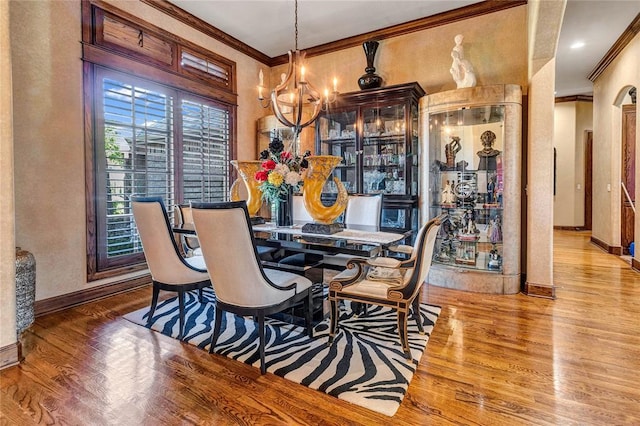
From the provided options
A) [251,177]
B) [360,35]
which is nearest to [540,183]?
[251,177]

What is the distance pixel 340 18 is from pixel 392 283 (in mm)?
3534

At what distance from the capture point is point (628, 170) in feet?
18.5

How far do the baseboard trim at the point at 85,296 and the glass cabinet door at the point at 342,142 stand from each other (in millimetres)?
2647

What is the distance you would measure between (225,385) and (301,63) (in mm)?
2488

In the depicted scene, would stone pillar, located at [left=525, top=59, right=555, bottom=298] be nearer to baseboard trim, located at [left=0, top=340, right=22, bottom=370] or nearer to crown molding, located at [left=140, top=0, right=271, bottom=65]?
crown molding, located at [left=140, top=0, right=271, bottom=65]

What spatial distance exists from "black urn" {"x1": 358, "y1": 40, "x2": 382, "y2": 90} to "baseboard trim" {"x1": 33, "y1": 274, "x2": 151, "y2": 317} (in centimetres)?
368

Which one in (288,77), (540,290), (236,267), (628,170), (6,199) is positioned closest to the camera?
(236,267)

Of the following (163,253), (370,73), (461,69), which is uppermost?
(370,73)

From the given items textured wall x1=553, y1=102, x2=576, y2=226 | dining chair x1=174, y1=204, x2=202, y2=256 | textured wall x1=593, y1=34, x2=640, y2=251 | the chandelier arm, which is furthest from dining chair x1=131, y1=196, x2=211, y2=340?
textured wall x1=553, y1=102, x2=576, y2=226

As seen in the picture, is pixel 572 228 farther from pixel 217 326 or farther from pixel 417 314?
pixel 217 326

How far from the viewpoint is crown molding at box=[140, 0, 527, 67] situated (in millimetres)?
3840

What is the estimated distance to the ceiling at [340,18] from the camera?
12.8 feet

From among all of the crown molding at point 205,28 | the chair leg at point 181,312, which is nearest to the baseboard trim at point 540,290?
the chair leg at point 181,312

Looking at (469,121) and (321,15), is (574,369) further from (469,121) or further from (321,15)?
(321,15)
